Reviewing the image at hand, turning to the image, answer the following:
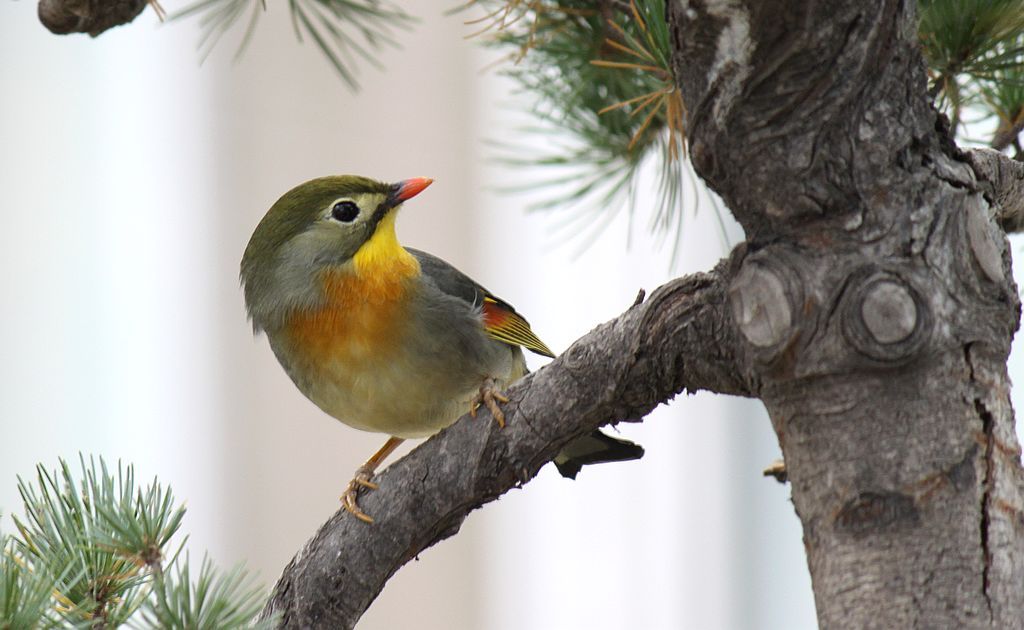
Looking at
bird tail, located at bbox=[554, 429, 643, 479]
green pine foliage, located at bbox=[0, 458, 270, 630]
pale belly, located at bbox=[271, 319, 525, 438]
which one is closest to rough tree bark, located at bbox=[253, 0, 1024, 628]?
green pine foliage, located at bbox=[0, 458, 270, 630]

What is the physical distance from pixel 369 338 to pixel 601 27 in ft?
2.01

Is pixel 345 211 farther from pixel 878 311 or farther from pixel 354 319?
pixel 878 311

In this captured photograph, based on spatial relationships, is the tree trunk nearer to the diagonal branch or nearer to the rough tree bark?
the rough tree bark

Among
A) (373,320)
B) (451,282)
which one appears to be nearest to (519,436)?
(373,320)

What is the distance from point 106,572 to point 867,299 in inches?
29.1

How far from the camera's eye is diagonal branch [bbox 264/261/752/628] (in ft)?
3.70

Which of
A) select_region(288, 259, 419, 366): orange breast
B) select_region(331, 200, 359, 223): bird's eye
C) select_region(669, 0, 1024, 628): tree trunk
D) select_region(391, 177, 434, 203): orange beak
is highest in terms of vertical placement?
select_region(391, 177, 434, 203): orange beak

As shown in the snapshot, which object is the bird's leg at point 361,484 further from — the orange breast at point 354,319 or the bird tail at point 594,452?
the bird tail at point 594,452

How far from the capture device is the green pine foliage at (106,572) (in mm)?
930

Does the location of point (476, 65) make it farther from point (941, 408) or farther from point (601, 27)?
point (941, 408)

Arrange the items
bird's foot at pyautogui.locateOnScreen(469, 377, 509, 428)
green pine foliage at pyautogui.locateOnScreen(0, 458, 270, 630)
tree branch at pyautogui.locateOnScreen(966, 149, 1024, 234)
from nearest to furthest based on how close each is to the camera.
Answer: green pine foliage at pyautogui.locateOnScreen(0, 458, 270, 630), tree branch at pyautogui.locateOnScreen(966, 149, 1024, 234), bird's foot at pyautogui.locateOnScreen(469, 377, 509, 428)

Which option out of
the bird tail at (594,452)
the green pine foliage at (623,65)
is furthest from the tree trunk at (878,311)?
the bird tail at (594,452)

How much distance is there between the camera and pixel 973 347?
99 cm

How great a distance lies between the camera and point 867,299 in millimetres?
975
